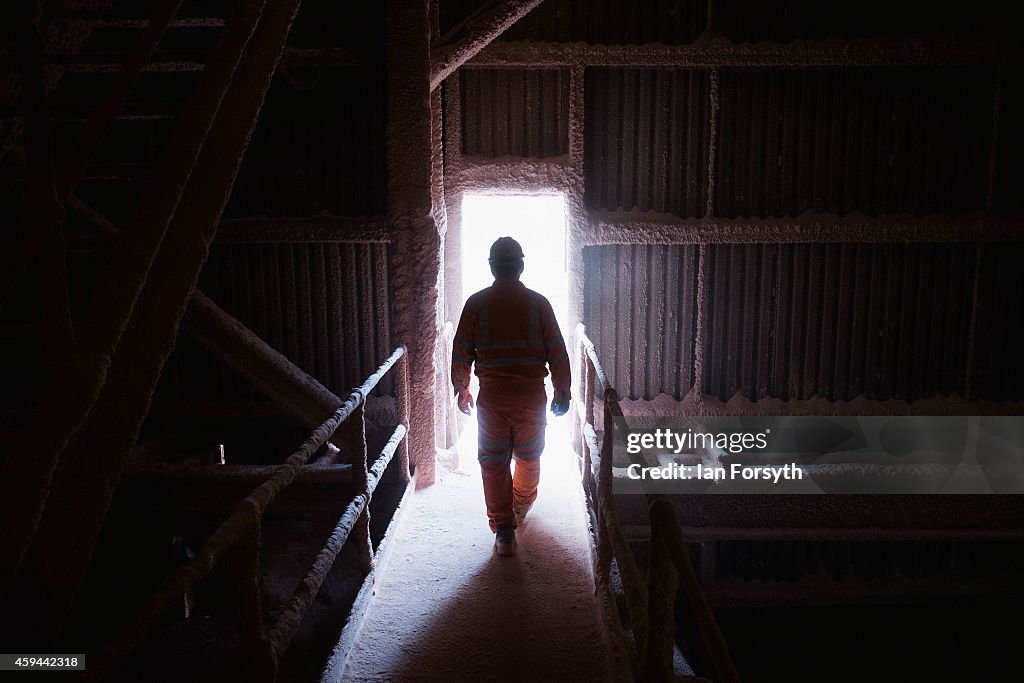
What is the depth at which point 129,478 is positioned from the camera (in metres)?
5.65

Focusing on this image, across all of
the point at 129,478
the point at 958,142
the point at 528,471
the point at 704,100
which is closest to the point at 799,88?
the point at 704,100

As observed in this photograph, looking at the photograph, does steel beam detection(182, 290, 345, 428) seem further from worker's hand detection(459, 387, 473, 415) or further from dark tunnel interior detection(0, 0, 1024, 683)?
worker's hand detection(459, 387, 473, 415)

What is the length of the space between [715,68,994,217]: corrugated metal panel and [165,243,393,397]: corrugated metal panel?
12.8 ft

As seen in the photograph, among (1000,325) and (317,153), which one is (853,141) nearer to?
(1000,325)

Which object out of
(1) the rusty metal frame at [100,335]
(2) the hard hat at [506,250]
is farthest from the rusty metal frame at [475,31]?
(1) the rusty metal frame at [100,335]

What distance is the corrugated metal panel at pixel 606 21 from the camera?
6.50 m

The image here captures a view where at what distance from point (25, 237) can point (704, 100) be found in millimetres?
6193

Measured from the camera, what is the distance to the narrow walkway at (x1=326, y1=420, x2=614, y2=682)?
3.14m

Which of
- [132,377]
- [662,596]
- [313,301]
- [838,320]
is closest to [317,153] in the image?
[313,301]

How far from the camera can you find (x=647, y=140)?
6727 millimetres

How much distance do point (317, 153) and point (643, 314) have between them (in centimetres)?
386

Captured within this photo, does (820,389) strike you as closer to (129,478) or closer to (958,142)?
(958,142)

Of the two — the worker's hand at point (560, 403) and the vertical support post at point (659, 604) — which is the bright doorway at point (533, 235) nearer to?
the worker's hand at point (560, 403)

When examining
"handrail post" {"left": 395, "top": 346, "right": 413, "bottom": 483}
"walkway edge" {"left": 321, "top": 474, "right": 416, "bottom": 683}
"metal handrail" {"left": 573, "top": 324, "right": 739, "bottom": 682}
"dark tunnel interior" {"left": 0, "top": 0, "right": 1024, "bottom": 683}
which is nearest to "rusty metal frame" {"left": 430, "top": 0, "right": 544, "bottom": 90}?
"dark tunnel interior" {"left": 0, "top": 0, "right": 1024, "bottom": 683}
